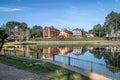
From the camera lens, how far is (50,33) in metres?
176

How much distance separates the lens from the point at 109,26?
476 ft

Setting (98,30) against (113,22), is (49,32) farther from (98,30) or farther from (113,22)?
(113,22)

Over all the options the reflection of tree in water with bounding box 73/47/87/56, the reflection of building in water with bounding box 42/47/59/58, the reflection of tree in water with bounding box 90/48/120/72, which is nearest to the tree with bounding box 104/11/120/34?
the reflection of tree in water with bounding box 73/47/87/56

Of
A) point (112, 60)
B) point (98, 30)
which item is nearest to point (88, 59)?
point (112, 60)

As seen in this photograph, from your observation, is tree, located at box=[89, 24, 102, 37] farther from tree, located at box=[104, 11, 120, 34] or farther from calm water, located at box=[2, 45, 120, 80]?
calm water, located at box=[2, 45, 120, 80]

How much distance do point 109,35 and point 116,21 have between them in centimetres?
933

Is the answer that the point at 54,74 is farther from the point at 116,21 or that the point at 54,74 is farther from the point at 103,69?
the point at 116,21

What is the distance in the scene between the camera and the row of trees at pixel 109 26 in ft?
468

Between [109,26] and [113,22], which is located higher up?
[113,22]

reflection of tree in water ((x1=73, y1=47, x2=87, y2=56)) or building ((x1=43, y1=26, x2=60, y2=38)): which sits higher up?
building ((x1=43, y1=26, x2=60, y2=38))

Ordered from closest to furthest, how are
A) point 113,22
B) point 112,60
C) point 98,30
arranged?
point 112,60
point 113,22
point 98,30

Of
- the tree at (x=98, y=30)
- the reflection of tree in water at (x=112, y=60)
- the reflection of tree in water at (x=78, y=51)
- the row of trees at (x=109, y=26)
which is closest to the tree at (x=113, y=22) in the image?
the row of trees at (x=109, y=26)

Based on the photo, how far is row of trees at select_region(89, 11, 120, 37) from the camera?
142 m

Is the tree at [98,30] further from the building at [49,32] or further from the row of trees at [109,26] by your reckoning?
the building at [49,32]
